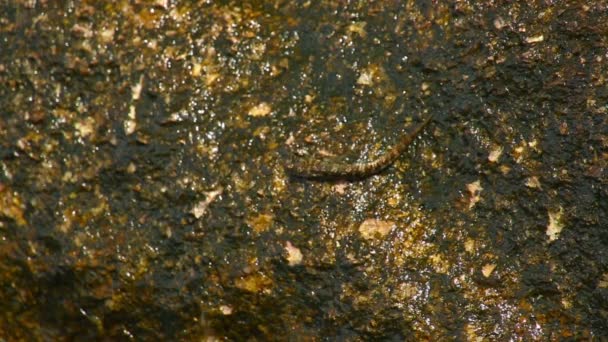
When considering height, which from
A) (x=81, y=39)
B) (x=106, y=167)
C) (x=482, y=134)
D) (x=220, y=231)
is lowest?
(x=220, y=231)

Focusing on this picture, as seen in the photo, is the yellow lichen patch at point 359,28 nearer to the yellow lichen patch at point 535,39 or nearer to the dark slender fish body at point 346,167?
the dark slender fish body at point 346,167

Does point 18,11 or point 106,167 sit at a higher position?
point 18,11

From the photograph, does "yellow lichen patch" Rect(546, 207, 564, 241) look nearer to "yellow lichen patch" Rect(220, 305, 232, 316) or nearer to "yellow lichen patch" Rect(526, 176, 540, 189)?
"yellow lichen patch" Rect(526, 176, 540, 189)

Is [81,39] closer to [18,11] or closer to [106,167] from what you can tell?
[18,11]

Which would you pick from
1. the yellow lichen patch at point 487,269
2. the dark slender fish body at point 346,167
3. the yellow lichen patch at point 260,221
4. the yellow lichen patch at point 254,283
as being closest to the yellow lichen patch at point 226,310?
the yellow lichen patch at point 254,283

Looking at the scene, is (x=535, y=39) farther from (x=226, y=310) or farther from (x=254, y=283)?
(x=226, y=310)

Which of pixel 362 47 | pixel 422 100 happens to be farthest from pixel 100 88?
pixel 422 100

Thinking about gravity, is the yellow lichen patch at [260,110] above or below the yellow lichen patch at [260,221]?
above
